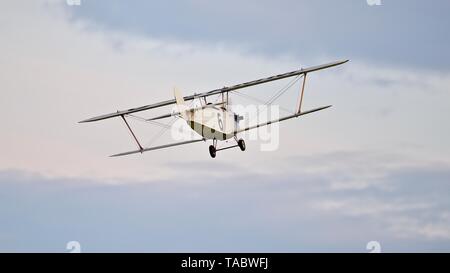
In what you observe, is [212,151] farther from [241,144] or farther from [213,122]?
[241,144]

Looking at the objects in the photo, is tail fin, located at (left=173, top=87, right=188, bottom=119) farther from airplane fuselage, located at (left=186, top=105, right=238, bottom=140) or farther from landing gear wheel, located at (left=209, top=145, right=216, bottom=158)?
landing gear wheel, located at (left=209, top=145, right=216, bottom=158)

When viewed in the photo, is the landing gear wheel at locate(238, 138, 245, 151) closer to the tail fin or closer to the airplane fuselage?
the airplane fuselage

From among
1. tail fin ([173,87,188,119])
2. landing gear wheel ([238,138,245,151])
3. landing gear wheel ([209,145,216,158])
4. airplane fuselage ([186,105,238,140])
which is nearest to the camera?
tail fin ([173,87,188,119])

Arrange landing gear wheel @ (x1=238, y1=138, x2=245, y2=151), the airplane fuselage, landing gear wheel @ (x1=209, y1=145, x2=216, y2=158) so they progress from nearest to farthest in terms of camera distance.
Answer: the airplane fuselage
landing gear wheel @ (x1=209, y1=145, x2=216, y2=158)
landing gear wheel @ (x1=238, y1=138, x2=245, y2=151)

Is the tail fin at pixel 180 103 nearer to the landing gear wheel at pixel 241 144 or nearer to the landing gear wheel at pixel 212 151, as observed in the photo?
the landing gear wheel at pixel 212 151

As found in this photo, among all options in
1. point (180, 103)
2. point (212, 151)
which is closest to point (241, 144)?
point (212, 151)

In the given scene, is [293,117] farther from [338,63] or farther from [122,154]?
[122,154]

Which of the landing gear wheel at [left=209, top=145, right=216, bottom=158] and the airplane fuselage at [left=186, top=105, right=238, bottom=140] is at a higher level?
the airplane fuselage at [left=186, top=105, right=238, bottom=140]

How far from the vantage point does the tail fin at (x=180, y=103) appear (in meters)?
53.2

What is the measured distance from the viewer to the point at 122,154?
59219 millimetres

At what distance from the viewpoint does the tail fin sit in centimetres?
5325

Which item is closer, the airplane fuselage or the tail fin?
the tail fin

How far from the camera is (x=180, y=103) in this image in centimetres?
5375
